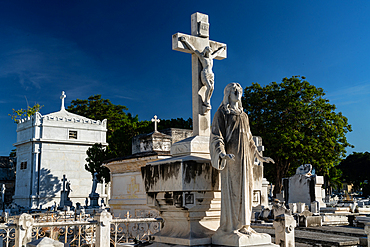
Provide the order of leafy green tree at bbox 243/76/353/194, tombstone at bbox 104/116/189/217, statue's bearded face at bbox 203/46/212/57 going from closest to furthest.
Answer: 1. statue's bearded face at bbox 203/46/212/57
2. tombstone at bbox 104/116/189/217
3. leafy green tree at bbox 243/76/353/194

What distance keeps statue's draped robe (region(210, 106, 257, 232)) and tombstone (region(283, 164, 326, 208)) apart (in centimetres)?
1450

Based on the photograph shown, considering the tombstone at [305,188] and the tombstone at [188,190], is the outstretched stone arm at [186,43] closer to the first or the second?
the tombstone at [188,190]

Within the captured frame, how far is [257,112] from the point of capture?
30.9m

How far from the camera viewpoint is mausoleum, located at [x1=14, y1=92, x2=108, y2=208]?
3697cm

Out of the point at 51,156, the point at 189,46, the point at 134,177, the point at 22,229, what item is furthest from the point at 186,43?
the point at 51,156

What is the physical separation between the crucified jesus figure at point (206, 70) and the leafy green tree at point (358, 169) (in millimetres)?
60691

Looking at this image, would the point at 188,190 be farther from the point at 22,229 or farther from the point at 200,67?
the point at 22,229

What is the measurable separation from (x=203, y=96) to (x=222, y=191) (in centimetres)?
167

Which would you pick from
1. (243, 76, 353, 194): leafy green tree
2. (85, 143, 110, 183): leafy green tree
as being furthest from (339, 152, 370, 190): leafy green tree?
(85, 143, 110, 183): leafy green tree

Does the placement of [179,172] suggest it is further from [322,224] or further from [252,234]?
[322,224]

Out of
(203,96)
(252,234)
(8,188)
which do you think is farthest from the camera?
(8,188)

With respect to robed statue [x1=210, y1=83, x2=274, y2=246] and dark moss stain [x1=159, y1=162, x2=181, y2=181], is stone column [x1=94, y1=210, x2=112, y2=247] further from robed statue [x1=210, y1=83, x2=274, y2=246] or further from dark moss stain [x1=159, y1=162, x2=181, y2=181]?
robed statue [x1=210, y1=83, x2=274, y2=246]

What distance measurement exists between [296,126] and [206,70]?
25.4 m

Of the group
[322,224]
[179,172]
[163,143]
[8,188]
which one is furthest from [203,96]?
[8,188]
